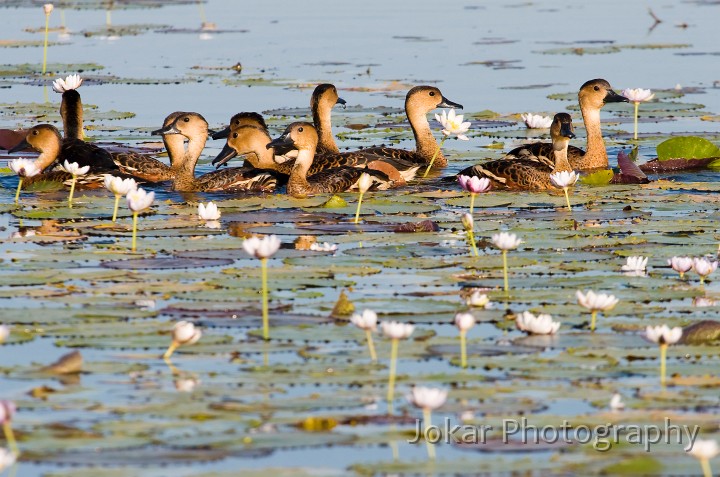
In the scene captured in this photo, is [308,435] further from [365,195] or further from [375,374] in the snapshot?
[365,195]

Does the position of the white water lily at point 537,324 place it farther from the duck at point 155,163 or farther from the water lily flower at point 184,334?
the duck at point 155,163

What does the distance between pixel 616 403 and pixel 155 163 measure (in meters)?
8.07

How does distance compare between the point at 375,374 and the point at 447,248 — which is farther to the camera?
the point at 447,248

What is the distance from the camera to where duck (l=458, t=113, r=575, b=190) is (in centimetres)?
1227

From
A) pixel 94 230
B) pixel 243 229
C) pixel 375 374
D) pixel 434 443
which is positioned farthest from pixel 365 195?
pixel 434 443

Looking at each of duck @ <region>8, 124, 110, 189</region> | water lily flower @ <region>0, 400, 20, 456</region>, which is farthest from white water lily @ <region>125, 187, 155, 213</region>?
duck @ <region>8, 124, 110, 189</region>

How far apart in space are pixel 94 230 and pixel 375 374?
4.16m

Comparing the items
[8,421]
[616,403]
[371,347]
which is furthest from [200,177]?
[8,421]

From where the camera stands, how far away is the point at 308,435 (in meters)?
5.37

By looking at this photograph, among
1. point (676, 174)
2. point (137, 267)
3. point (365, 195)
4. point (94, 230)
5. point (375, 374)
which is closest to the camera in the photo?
point (375, 374)

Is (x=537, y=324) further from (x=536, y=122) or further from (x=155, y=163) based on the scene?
(x=536, y=122)

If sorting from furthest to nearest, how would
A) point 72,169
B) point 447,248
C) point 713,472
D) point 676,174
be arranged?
point 676,174 < point 72,169 < point 447,248 < point 713,472

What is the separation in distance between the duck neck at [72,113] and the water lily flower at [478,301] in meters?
7.51

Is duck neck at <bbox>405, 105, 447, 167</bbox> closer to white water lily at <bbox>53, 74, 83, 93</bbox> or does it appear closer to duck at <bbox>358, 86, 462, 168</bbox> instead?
duck at <bbox>358, 86, 462, 168</bbox>
